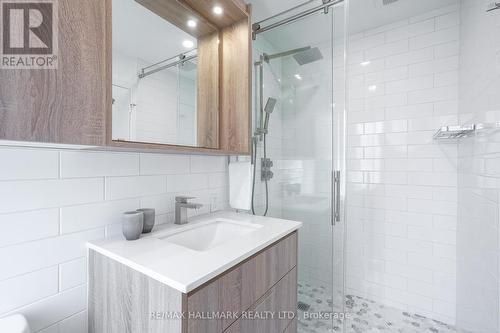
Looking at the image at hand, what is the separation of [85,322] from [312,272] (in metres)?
1.39

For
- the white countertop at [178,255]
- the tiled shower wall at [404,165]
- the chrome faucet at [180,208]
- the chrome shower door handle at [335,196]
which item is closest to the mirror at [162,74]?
the chrome faucet at [180,208]

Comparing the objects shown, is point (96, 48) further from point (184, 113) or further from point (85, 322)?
point (85, 322)

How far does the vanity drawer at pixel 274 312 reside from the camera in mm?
846

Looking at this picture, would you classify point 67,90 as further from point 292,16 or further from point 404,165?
point 404,165

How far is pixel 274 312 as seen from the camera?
1020 millimetres

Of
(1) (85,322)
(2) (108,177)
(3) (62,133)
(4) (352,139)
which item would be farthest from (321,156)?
(1) (85,322)

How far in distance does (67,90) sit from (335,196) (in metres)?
1.49

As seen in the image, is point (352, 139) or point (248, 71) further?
point (352, 139)

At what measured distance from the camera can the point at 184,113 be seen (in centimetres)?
128

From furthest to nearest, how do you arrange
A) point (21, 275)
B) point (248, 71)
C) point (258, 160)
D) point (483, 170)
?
point (258, 160), point (248, 71), point (483, 170), point (21, 275)

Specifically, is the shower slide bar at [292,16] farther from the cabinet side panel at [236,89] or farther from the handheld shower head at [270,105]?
the handheld shower head at [270,105]

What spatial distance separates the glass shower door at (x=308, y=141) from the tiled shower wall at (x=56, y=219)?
1.01 metres

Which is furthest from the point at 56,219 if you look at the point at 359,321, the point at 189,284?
the point at 359,321

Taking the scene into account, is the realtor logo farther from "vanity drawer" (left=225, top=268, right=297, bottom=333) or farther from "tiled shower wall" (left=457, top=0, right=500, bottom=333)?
"tiled shower wall" (left=457, top=0, right=500, bottom=333)
